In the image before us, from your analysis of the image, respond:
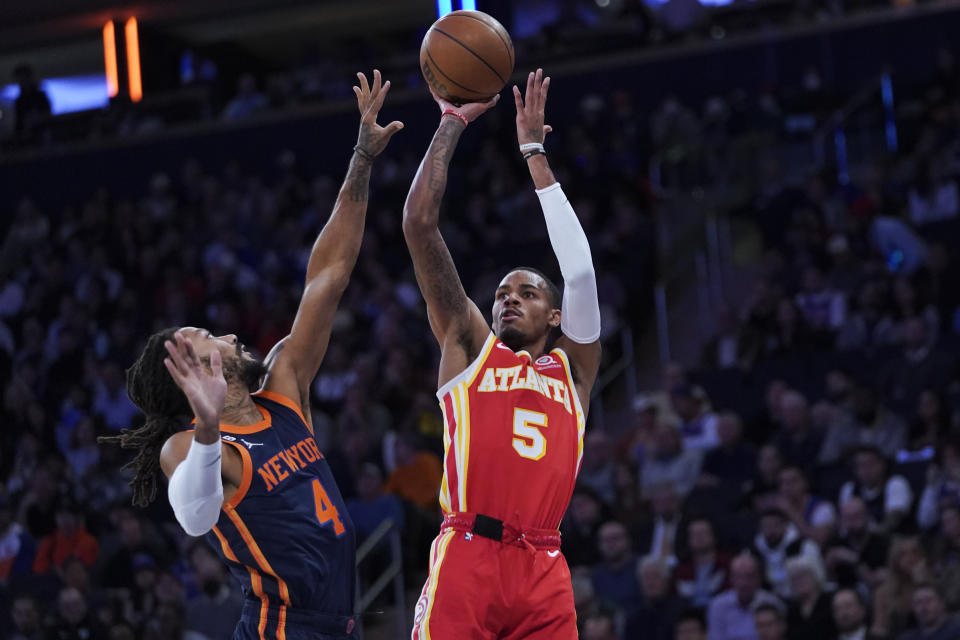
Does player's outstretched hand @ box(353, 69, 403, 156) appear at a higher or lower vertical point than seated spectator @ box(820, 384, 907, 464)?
higher

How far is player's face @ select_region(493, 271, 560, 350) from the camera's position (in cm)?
525

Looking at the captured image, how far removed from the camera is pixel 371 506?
33.9 feet

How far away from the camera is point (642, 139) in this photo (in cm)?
1569

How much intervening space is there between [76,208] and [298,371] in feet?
47.9

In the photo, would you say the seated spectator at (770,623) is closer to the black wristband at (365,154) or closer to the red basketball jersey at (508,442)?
the red basketball jersey at (508,442)

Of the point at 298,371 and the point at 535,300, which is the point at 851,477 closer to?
the point at 535,300

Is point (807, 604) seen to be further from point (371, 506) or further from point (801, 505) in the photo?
point (371, 506)

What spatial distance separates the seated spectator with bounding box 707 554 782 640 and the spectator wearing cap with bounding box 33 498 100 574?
5200mm

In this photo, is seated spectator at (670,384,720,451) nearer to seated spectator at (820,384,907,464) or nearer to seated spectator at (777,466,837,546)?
seated spectator at (820,384,907,464)

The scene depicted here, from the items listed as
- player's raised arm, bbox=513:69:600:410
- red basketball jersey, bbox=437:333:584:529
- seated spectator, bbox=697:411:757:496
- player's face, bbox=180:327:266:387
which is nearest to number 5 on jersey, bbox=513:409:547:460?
red basketball jersey, bbox=437:333:584:529

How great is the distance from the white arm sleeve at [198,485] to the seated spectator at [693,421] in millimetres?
7142

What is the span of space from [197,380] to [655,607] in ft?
18.4

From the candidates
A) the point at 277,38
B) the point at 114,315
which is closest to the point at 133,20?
the point at 277,38

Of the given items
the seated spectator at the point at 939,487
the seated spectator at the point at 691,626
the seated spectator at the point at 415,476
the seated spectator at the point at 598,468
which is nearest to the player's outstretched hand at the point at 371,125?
the seated spectator at the point at 691,626
